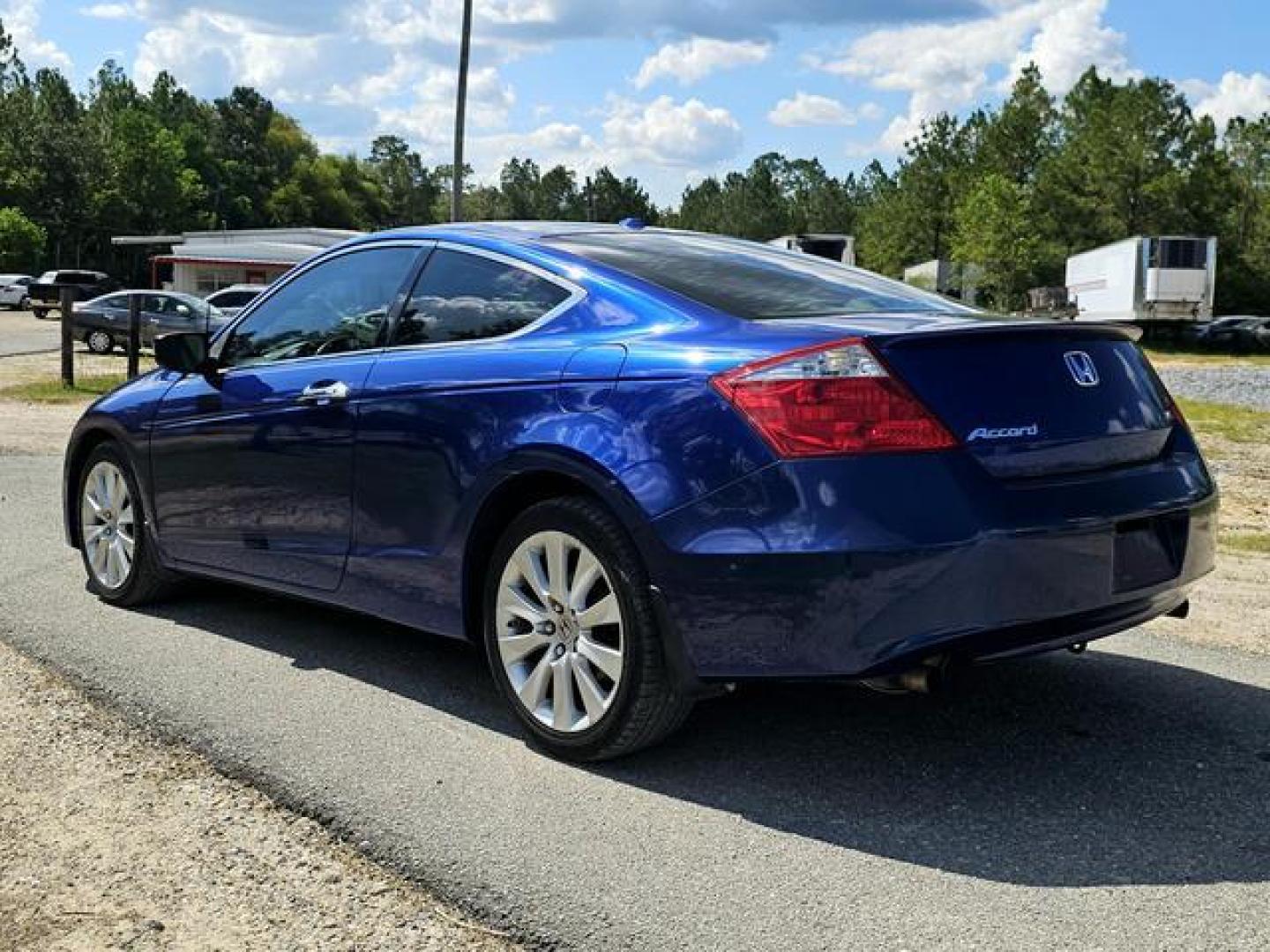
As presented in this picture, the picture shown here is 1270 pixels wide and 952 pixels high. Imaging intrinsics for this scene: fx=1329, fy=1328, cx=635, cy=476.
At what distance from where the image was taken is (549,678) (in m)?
4.07

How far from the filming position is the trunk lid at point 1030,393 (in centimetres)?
355

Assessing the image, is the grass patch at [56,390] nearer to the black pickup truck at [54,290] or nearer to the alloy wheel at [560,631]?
the alloy wheel at [560,631]

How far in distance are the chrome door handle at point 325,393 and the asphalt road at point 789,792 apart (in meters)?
1.03

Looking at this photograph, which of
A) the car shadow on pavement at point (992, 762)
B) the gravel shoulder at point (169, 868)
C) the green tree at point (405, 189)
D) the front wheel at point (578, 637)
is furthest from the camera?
the green tree at point (405, 189)

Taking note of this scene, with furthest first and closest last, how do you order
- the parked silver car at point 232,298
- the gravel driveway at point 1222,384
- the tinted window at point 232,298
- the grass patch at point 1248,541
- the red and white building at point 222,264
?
the red and white building at point 222,264 → the tinted window at point 232,298 → the parked silver car at point 232,298 → the gravel driveway at point 1222,384 → the grass patch at point 1248,541

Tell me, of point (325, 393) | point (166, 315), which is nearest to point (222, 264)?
point (166, 315)

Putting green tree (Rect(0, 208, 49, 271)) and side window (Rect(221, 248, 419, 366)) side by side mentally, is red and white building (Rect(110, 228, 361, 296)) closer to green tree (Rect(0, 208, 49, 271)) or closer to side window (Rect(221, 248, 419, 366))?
green tree (Rect(0, 208, 49, 271))

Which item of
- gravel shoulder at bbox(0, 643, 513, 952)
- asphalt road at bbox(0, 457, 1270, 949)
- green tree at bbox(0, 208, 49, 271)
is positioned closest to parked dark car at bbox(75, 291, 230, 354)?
asphalt road at bbox(0, 457, 1270, 949)

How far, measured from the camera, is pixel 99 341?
29594mm

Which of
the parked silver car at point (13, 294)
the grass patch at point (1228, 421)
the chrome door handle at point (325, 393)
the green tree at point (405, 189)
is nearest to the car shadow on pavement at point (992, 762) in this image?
the chrome door handle at point (325, 393)

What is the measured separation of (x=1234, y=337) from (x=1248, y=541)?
138 feet

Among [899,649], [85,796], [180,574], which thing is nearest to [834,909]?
[899,649]

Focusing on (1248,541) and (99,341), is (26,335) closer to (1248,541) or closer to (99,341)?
(99,341)

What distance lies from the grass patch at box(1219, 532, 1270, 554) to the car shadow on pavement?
12.0 feet
